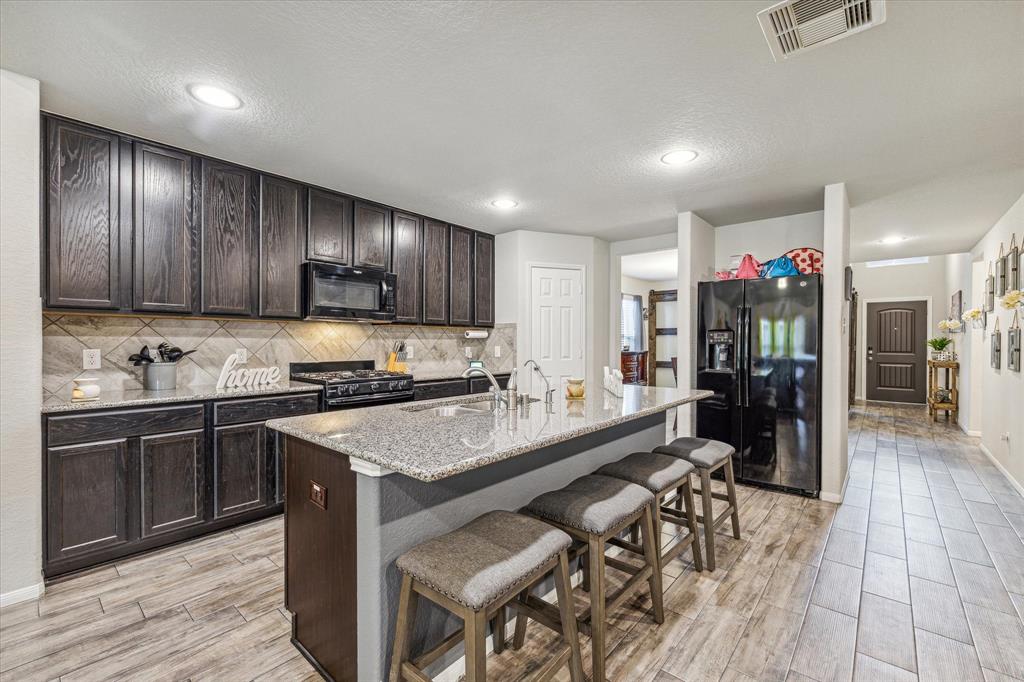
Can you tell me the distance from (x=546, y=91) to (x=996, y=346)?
516cm

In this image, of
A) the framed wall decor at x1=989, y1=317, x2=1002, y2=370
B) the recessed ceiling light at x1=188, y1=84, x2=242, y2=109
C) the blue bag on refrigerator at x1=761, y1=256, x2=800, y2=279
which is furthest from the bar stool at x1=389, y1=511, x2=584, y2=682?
the framed wall decor at x1=989, y1=317, x2=1002, y2=370

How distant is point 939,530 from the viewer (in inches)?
117

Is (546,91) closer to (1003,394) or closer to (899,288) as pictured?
(1003,394)

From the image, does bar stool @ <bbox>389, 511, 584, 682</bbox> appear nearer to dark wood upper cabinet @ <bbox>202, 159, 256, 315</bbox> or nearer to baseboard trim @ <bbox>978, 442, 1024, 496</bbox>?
dark wood upper cabinet @ <bbox>202, 159, 256, 315</bbox>

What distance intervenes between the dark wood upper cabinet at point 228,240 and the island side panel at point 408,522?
2.26 m

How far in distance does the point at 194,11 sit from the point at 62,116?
56.3 inches

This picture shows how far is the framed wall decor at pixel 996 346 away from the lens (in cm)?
434

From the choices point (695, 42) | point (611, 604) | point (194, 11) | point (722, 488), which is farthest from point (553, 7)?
point (722, 488)

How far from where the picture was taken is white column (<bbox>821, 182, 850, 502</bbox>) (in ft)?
11.4

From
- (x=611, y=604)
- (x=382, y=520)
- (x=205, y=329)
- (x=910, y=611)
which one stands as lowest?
(x=910, y=611)

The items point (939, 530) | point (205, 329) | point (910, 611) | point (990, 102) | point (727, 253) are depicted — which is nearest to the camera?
point (910, 611)

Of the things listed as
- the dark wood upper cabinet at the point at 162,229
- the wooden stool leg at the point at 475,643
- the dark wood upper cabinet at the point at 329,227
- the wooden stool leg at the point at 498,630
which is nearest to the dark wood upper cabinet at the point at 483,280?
the dark wood upper cabinet at the point at 329,227

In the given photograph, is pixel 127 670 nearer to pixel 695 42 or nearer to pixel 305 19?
pixel 305 19

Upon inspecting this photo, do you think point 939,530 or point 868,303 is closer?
point 939,530
